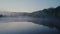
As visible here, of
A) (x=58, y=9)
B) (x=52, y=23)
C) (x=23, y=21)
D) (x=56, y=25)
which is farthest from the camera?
(x=23, y=21)

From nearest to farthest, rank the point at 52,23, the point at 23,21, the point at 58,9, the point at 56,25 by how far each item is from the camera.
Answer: the point at 58,9, the point at 56,25, the point at 52,23, the point at 23,21

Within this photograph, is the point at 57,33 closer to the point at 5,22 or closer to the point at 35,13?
the point at 35,13

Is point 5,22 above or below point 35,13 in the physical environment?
below

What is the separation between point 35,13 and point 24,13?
308 millimetres

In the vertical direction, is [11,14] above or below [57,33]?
above

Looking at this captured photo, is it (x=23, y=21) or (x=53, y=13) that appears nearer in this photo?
(x=53, y=13)

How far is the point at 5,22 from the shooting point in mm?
4316

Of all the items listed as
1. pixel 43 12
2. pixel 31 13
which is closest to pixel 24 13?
pixel 31 13

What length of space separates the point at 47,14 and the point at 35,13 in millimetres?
337

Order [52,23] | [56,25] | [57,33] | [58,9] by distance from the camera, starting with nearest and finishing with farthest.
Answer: [57,33]
[58,9]
[56,25]
[52,23]

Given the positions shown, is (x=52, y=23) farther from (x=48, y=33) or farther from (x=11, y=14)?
(x=11, y=14)

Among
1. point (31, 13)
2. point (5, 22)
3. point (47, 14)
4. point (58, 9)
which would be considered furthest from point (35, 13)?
point (5, 22)

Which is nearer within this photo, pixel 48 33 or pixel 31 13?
pixel 48 33

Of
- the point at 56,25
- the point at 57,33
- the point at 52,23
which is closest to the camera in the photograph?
the point at 57,33
